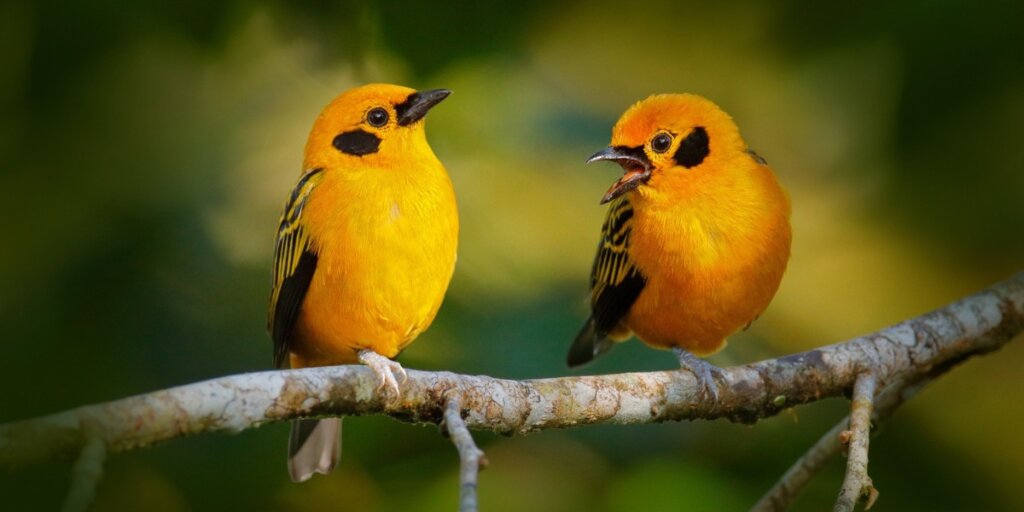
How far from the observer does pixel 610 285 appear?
15.6 feet

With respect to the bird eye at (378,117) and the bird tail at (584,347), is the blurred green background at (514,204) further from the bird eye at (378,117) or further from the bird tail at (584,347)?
the bird eye at (378,117)

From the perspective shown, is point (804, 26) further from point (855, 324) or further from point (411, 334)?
point (411, 334)

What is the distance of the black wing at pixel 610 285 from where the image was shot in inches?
184

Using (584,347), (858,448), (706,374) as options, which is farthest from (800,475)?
(584,347)

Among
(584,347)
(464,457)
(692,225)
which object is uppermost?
(692,225)

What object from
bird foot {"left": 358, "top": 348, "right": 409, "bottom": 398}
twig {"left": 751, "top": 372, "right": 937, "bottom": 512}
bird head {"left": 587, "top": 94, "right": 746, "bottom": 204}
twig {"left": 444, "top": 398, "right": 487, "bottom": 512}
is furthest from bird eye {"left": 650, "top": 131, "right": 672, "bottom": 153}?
twig {"left": 444, "top": 398, "right": 487, "bottom": 512}

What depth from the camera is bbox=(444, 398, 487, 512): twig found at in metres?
2.52

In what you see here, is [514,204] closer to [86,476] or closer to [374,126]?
[374,126]

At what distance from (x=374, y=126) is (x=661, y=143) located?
1127mm

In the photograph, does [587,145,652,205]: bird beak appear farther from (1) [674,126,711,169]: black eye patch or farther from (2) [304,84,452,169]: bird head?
(2) [304,84,452,169]: bird head

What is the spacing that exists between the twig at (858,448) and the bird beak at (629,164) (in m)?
1.11

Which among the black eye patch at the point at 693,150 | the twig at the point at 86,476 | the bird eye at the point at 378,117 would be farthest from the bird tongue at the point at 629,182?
the twig at the point at 86,476

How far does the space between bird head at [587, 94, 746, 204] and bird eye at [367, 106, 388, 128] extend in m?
0.87

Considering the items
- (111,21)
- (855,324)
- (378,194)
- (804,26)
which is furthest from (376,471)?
(804,26)
